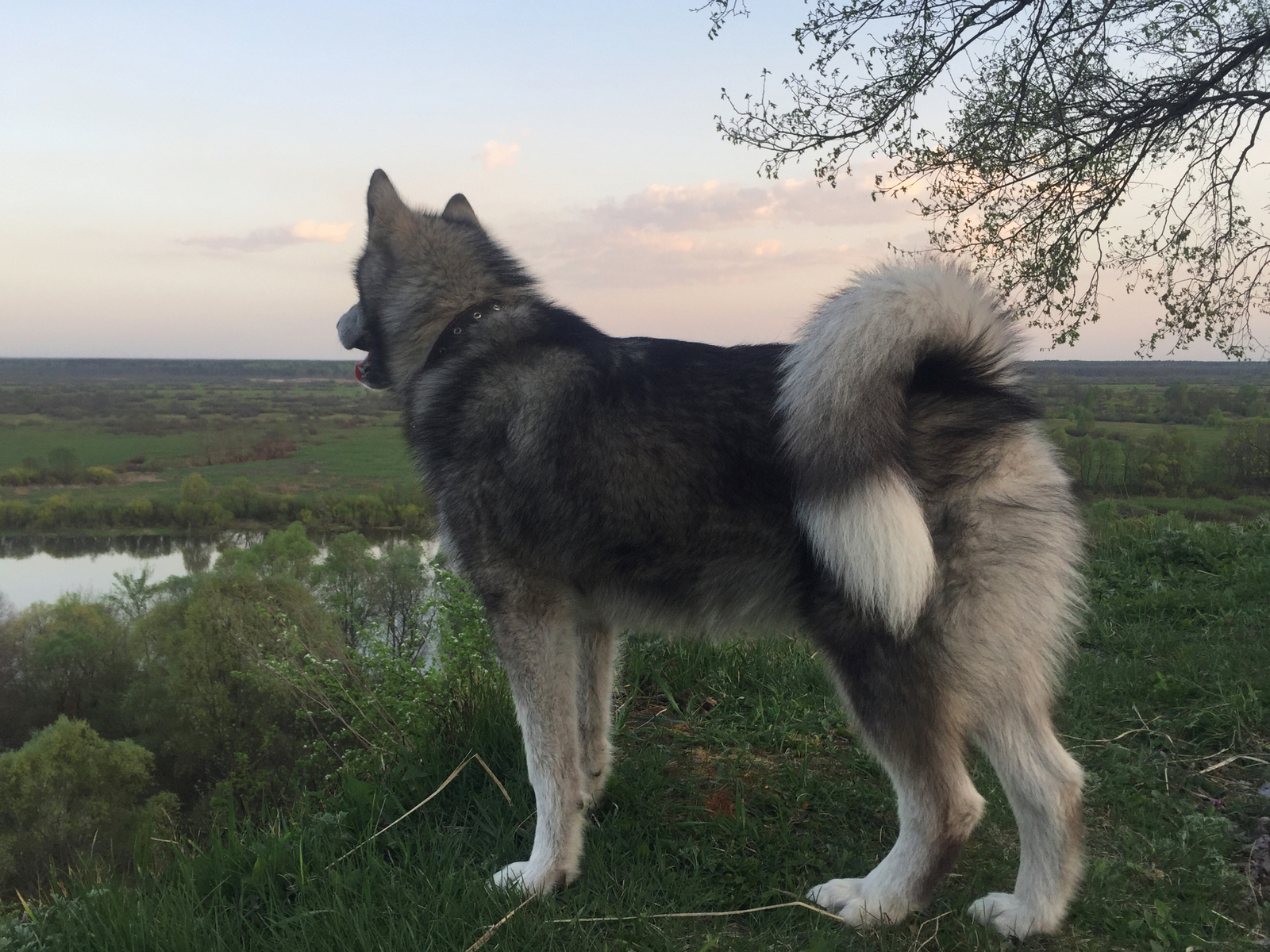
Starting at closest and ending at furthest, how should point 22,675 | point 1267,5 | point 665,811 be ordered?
point 665,811
point 1267,5
point 22,675

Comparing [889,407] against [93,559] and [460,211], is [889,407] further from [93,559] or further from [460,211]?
[93,559]

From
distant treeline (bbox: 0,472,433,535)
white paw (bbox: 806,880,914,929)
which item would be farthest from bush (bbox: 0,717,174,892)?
white paw (bbox: 806,880,914,929)

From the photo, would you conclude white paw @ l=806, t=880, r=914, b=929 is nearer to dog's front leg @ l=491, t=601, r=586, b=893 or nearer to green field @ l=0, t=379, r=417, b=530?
dog's front leg @ l=491, t=601, r=586, b=893

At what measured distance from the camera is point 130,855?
2.95 metres

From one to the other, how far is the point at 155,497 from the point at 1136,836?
55782 millimetres

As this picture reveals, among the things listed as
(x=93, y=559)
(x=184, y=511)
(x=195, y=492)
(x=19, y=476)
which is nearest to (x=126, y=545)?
(x=93, y=559)

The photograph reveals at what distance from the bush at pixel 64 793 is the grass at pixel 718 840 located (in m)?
23.3

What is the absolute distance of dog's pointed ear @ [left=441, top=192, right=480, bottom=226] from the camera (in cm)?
365

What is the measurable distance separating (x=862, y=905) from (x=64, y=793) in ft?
96.7

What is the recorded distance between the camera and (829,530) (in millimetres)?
2180

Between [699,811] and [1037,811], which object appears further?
[699,811]

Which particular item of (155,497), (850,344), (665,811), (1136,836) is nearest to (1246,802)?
(1136,836)

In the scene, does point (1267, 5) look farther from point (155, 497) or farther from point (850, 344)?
point (155, 497)

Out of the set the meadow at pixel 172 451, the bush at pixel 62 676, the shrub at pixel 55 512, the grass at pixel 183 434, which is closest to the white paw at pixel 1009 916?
the meadow at pixel 172 451
